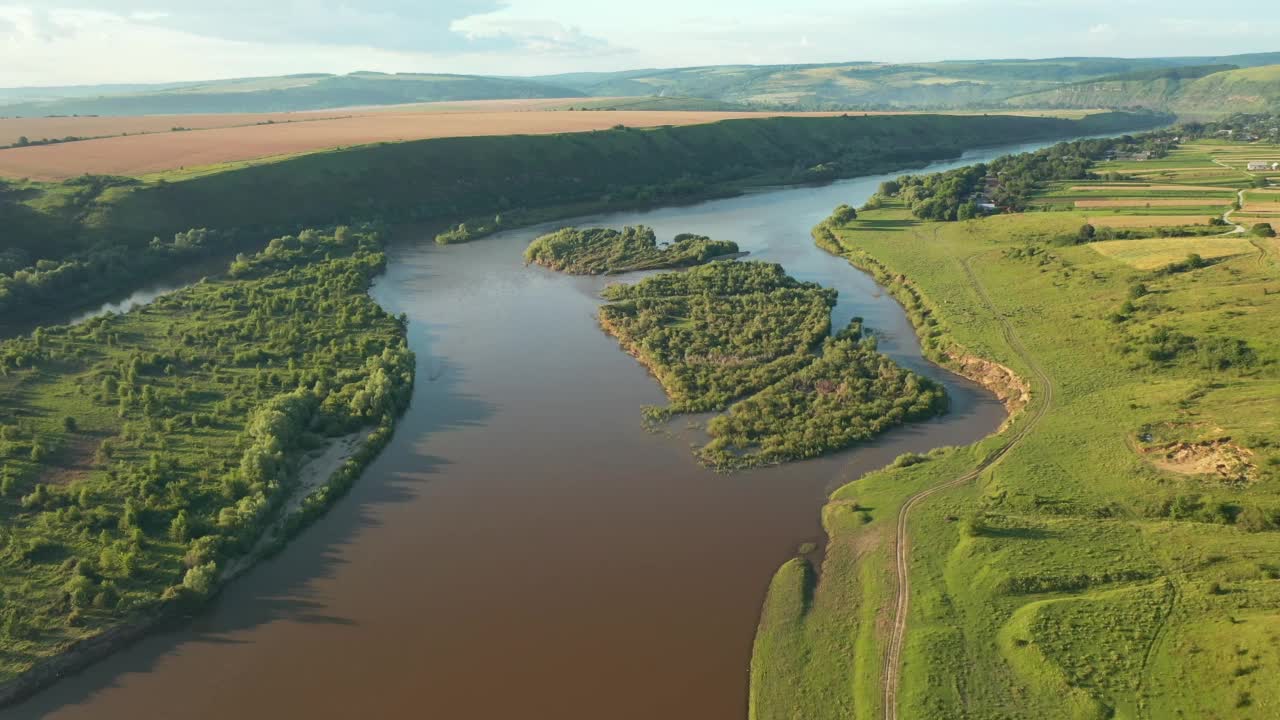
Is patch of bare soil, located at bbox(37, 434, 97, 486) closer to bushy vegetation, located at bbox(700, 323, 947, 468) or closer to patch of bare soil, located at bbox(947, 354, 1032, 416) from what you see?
bushy vegetation, located at bbox(700, 323, 947, 468)

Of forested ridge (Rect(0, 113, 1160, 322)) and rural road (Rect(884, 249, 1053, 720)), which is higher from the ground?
forested ridge (Rect(0, 113, 1160, 322))

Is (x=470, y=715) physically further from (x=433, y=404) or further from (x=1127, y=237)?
(x=1127, y=237)

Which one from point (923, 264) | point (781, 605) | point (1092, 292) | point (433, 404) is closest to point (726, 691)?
point (781, 605)

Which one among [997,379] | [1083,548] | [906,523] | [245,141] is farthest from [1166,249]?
[245,141]

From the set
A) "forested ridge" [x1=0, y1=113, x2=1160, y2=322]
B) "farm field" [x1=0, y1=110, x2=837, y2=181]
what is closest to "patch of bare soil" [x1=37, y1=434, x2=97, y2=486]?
"forested ridge" [x1=0, y1=113, x2=1160, y2=322]

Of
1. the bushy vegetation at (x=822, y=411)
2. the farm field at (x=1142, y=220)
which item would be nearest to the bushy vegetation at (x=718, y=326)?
the bushy vegetation at (x=822, y=411)

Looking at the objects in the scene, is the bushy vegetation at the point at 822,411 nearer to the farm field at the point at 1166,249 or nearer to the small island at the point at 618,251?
the farm field at the point at 1166,249

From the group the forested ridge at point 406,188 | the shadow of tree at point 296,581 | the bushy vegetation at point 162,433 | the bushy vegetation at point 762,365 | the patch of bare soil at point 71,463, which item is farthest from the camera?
the forested ridge at point 406,188
